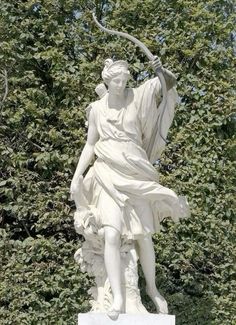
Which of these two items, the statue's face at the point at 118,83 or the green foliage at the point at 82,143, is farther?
the green foliage at the point at 82,143

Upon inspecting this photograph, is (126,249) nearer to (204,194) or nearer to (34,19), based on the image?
(204,194)

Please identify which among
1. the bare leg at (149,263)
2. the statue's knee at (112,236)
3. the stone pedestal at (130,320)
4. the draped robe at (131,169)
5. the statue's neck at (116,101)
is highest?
the statue's neck at (116,101)

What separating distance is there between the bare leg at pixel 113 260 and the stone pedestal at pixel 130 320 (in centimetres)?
10

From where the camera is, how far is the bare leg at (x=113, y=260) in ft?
18.8

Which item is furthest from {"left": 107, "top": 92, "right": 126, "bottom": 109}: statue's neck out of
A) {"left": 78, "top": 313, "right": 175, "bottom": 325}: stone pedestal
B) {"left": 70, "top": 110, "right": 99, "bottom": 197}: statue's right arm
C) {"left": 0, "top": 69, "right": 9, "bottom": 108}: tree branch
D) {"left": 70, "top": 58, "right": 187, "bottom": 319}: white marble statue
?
{"left": 0, "top": 69, "right": 9, "bottom": 108}: tree branch

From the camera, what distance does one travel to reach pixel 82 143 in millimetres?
7992

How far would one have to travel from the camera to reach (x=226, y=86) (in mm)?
8062

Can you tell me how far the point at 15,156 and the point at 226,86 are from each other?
1.97 m

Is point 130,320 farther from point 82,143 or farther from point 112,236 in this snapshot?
point 82,143

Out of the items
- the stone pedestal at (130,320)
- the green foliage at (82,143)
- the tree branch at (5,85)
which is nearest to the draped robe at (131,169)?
the stone pedestal at (130,320)

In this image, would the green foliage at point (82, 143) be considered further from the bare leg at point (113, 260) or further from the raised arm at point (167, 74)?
the raised arm at point (167, 74)

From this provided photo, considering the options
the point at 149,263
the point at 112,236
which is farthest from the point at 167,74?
the point at 149,263

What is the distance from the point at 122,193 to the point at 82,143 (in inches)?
84.9

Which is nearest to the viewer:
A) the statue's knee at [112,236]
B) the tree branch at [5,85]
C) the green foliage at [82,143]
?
the statue's knee at [112,236]
